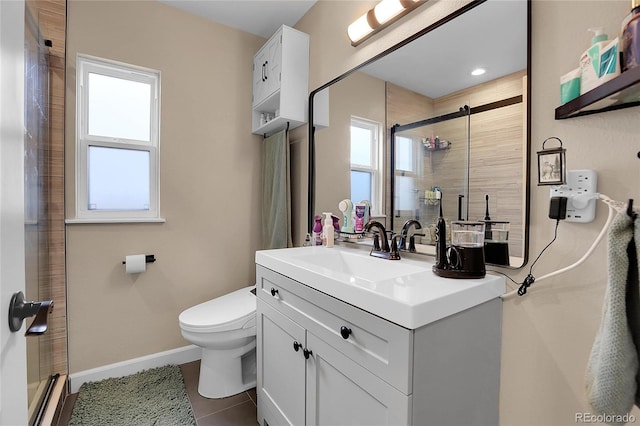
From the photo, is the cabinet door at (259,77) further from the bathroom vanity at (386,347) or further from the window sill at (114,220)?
the bathroom vanity at (386,347)

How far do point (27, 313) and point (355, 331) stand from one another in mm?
818

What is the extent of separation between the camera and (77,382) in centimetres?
193

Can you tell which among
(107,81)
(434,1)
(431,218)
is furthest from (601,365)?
(107,81)

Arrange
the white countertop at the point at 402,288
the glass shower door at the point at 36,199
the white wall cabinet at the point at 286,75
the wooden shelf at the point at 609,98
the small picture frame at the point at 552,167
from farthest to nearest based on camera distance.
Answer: the white wall cabinet at the point at 286,75 → the glass shower door at the point at 36,199 → the small picture frame at the point at 552,167 → the white countertop at the point at 402,288 → the wooden shelf at the point at 609,98

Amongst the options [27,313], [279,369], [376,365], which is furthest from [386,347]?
[27,313]

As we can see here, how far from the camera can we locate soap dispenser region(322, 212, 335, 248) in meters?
1.86

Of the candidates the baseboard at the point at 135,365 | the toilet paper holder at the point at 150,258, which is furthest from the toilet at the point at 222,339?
the toilet paper holder at the point at 150,258

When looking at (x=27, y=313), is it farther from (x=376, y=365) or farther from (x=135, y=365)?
(x=135, y=365)

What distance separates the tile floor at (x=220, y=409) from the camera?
1.66 metres

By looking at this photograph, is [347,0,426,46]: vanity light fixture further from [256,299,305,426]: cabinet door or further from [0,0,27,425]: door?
[256,299,305,426]: cabinet door

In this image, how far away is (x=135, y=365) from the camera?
2098 mm

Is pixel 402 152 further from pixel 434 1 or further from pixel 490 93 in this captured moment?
pixel 434 1

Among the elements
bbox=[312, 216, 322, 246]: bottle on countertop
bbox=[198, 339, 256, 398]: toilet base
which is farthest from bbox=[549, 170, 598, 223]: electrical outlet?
bbox=[198, 339, 256, 398]: toilet base

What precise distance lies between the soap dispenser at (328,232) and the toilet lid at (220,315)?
598 millimetres
